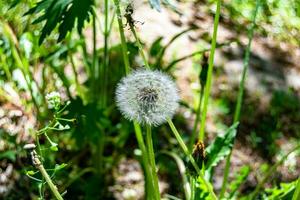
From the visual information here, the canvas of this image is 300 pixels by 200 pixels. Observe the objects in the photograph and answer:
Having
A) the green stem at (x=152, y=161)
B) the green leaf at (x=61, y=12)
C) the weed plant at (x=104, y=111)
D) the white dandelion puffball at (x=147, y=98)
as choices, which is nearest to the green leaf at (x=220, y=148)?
the weed plant at (x=104, y=111)

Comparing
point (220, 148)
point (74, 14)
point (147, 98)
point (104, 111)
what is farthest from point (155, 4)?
point (104, 111)

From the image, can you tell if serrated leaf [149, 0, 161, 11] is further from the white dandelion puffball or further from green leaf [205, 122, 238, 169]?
green leaf [205, 122, 238, 169]

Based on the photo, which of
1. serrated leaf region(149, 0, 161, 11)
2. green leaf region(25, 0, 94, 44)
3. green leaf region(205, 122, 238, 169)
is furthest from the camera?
green leaf region(205, 122, 238, 169)

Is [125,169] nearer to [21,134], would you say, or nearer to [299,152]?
[21,134]

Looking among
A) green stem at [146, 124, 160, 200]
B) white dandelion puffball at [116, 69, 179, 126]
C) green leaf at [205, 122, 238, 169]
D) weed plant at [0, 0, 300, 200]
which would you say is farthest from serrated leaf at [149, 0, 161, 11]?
green leaf at [205, 122, 238, 169]

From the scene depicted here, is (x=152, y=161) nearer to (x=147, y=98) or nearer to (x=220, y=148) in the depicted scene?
(x=147, y=98)

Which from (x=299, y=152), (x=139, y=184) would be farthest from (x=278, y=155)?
A: (x=139, y=184)

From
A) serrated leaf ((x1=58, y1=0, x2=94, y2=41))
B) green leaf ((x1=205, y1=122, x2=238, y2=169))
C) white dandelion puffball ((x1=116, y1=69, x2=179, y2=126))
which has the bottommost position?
green leaf ((x1=205, y1=122, x2=238, y2=169))

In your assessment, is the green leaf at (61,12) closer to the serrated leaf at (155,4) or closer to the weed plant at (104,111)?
the weed plant at (104,111)
